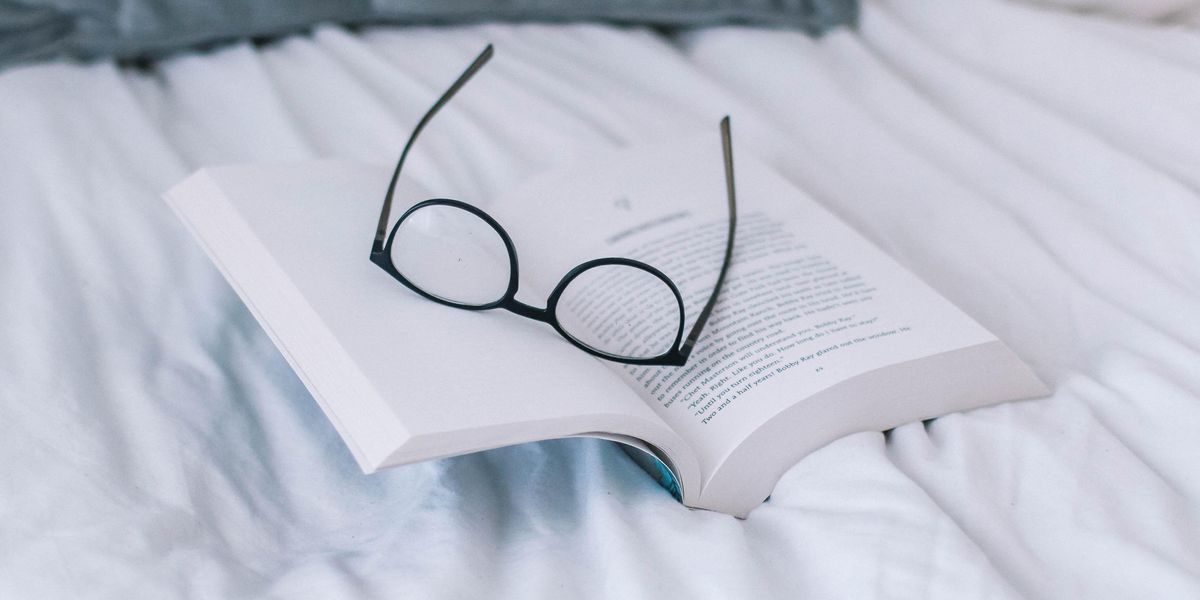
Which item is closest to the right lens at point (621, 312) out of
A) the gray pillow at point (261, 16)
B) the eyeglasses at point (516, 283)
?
the eyeglasses at point (516, 283)

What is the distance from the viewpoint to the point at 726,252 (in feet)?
1.86

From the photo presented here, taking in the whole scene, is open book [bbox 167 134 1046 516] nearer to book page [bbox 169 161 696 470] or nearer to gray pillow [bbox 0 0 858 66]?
book page [bbox 169 161 696 470]

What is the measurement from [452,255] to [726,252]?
0.16 metres

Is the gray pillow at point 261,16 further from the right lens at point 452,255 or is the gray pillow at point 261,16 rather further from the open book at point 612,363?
the right lens at point 452,255

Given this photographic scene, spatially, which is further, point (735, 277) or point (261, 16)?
point (261, 16)

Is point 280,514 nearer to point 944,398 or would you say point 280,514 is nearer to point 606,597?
point 606,597

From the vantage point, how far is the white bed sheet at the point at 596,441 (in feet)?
1.38

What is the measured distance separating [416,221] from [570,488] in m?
0.15

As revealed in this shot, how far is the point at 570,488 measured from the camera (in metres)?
0.49

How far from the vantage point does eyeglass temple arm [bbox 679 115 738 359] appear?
19.4 inches

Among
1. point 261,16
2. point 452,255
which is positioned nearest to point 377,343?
point 452,255

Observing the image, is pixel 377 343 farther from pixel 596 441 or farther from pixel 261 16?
pixel 261 16

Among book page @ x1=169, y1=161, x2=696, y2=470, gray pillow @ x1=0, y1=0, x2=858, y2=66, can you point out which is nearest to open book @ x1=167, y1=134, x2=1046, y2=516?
book page @ x1=169, y1=161, x2=696, y2=470

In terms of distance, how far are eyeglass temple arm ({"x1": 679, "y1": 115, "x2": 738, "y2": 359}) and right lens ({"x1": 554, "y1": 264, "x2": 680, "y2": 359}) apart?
11 millimetres
